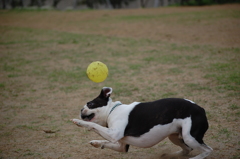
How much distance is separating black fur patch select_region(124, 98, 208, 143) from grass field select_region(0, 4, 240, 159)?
70 cm

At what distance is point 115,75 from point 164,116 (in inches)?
234

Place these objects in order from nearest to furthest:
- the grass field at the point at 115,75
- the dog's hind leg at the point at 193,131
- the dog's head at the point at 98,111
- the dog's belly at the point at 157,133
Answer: the dog's hind leg at the point at 193,131
the dog's belly at the point at 157,133
the dog's head at the point at 98,111
the grass field at the point at 115,75

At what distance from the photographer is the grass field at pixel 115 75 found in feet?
18.6

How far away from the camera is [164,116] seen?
453 cm

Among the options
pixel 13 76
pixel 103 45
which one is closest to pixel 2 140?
pixel 13 76

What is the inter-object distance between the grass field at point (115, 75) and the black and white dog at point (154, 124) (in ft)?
1.95

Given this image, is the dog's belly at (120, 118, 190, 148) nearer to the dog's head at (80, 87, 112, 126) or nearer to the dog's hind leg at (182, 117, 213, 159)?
the dog's hind leg at (182, 117, 213, 159)

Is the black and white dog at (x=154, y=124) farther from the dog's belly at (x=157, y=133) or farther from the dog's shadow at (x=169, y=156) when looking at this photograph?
the dog's shadow at (x=169, y=156)

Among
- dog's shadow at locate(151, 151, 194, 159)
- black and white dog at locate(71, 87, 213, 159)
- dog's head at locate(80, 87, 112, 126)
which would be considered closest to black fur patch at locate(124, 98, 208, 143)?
black and white dog at locate(71, 87, 213, 159)

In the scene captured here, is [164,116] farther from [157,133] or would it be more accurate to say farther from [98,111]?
[98,111]

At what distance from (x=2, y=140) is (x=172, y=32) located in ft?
43.8

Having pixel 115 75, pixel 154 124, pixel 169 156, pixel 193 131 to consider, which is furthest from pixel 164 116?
pixel 115 75

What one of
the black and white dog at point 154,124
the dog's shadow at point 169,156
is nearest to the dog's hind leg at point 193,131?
the black and white dog at point 154,124

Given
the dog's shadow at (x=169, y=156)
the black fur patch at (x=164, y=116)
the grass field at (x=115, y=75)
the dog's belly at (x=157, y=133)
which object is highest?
Result: the black fur patch at (x=164, y=116)
